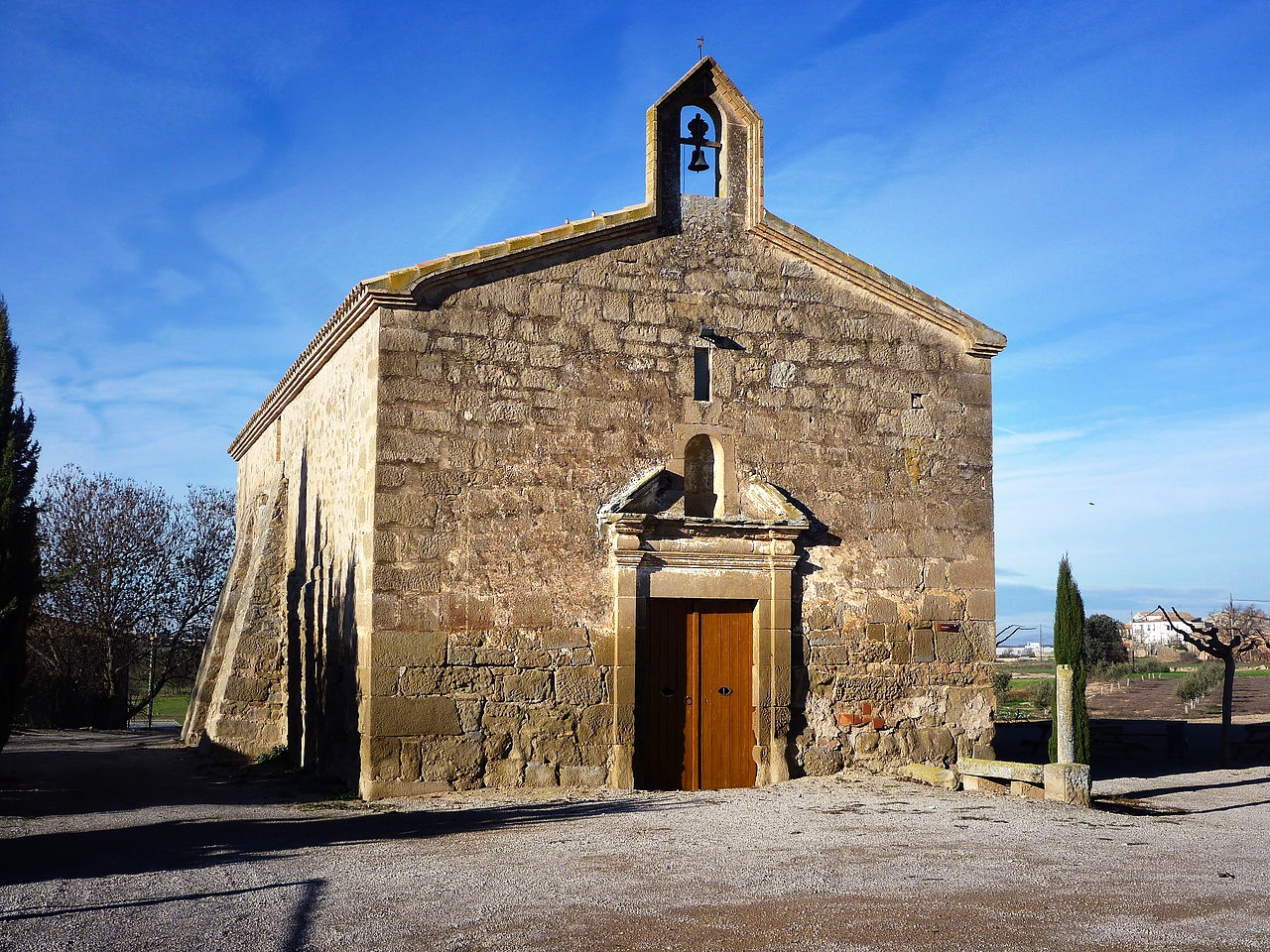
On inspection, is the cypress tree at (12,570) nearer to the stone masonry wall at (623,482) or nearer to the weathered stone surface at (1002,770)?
the stone masonry wall at (623,482)

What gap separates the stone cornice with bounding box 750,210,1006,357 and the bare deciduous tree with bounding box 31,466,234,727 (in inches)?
684

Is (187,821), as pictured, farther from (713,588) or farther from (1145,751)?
(1145,751)

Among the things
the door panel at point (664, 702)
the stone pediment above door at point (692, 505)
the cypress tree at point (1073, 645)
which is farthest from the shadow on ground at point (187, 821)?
the cypress tree at point (1073, 645)

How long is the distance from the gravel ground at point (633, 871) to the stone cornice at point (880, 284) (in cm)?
475

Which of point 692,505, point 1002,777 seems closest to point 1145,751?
point 1002,777

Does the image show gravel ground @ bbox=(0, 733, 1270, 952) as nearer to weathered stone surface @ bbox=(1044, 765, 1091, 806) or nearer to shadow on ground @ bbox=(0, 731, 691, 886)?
shadow on ground @ bbox=(0, 731, 691, 886)

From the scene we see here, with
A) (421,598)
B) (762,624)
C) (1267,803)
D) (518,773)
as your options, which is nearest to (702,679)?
(762,624)

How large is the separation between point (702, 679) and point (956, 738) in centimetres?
280

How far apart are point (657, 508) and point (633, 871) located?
4725 millimetres

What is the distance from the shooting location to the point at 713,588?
11.0 m

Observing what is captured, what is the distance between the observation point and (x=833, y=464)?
38.5 feet

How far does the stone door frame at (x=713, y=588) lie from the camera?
1059cm

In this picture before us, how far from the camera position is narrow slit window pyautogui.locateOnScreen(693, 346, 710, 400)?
11.3 meters

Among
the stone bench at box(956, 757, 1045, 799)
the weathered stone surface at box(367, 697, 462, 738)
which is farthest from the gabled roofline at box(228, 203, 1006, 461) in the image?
the stone bench at box(956, 757, 1045, 799)
